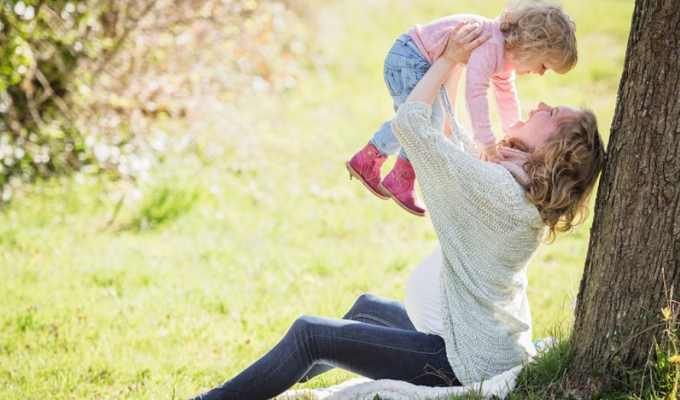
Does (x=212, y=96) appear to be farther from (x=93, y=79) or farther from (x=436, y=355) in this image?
(x=436, y=355)

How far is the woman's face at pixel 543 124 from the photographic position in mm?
2551

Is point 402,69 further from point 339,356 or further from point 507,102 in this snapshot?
point 339,356

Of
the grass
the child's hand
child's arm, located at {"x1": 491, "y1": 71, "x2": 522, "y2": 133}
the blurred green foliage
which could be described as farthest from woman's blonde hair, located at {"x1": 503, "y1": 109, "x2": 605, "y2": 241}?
the blurred green foliage

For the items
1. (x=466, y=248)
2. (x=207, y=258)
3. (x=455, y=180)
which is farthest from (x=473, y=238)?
(x=207, y=258)

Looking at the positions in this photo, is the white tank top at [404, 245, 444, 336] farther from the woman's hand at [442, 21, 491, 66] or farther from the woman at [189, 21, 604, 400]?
the woman's hand at [442, 21, 491, 66]

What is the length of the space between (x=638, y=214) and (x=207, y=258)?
3.08 meters

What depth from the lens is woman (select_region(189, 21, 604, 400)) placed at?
2.49m

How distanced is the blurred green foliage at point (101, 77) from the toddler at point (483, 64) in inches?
135

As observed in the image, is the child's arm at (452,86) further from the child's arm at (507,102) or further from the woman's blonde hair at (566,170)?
the woman's blonde hair at (566,170)

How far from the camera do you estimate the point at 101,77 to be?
6.26m

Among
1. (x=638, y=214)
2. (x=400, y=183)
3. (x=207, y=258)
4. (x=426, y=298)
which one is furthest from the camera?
(x=207, y=258)

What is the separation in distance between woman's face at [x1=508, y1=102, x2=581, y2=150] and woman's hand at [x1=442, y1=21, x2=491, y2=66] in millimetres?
326

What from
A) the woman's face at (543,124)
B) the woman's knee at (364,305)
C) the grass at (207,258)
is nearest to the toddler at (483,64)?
the woman's face at (543,124)

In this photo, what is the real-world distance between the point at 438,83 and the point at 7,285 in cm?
290
